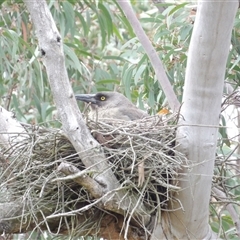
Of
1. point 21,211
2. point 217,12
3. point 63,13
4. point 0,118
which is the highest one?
point 217,12

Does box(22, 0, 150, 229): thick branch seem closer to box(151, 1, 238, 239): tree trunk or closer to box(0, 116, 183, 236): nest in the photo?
box(0, 116, 183, 236): nest

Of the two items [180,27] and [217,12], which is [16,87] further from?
[217,12]

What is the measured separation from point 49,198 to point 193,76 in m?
0.83

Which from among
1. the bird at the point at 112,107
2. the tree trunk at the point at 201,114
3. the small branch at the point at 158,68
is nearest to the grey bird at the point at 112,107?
the bird at the point at 112,107

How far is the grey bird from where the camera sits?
13.0 ft

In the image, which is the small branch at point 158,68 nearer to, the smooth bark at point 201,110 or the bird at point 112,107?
the bird at point 112,107

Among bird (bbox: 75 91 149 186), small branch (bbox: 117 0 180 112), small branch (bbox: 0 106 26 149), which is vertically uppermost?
small branch (bbox: 117 0 180 112)

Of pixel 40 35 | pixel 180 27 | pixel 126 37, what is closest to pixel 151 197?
pixel 40 35

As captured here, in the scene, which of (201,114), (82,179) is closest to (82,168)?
(82,179)

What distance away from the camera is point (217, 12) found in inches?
98.6

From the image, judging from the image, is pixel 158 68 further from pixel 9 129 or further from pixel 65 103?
pixel 65 103

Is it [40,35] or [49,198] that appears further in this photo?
[49,198]

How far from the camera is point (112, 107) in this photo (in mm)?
4117

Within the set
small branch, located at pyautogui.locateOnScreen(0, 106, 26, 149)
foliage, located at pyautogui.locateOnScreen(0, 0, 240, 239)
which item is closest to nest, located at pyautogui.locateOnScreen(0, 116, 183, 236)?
small branch, located at pyautogui.locateOnScreen(0, 106, 26, 149)
